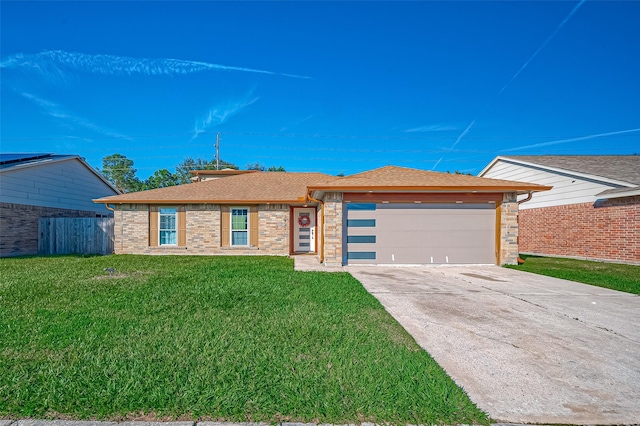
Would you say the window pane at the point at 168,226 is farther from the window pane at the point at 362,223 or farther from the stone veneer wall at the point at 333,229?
the window pane at the point at 362,223

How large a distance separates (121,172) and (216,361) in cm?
4968

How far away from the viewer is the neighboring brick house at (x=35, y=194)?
13.4 meters

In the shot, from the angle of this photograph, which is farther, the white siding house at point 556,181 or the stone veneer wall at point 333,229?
the white siding house at point 556,181

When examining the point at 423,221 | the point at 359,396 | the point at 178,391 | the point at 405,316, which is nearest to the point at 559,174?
the point at 423,221

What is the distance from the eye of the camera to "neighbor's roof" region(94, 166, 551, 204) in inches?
408

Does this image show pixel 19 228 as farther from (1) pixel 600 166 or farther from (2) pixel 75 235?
(1) pixel 600 166

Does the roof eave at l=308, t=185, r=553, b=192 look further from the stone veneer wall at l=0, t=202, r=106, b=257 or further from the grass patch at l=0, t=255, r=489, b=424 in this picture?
the stone veneer wall at l=0, t=202, r=106, b=257

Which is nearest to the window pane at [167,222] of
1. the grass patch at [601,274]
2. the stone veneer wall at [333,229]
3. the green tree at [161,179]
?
the stone veneer wall at [333,229]

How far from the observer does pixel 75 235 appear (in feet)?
47.2

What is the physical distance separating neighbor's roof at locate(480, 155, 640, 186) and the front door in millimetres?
11506

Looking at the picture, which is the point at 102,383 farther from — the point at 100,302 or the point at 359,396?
the point at 100,302

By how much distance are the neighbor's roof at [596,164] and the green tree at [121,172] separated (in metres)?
45.0

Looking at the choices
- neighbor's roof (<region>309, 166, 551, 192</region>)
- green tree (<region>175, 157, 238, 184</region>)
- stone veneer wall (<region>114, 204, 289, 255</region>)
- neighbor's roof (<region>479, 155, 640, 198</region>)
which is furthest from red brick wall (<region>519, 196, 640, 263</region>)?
green tree (<region>175, 157, 238, 184</region>)

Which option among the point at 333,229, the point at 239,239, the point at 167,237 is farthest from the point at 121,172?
the point at 333,229
